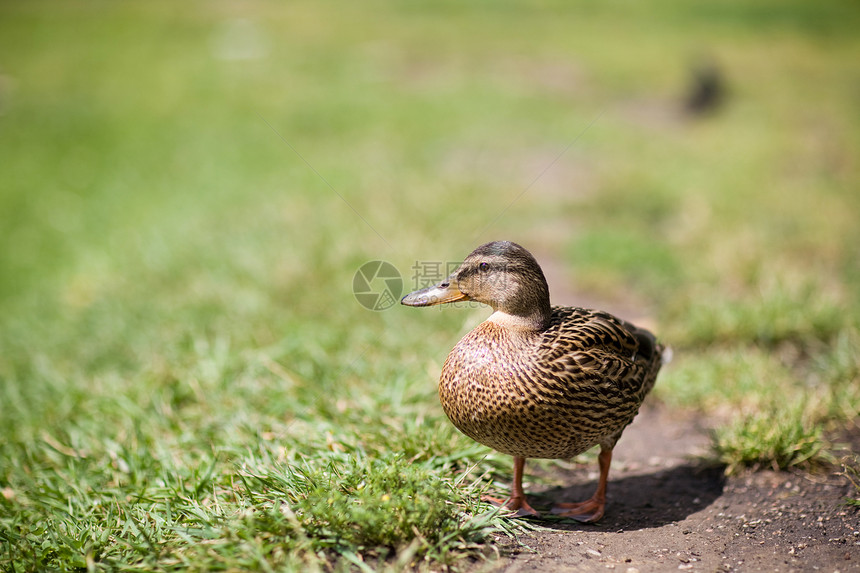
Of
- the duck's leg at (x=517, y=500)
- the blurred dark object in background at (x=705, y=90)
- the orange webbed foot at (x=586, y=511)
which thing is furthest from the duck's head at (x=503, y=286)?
the blurred dark object in background at (x=705, y=90)

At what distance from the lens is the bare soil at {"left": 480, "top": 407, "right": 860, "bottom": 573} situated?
249cm

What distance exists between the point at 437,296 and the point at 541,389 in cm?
57

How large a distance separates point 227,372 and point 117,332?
4.67 ft

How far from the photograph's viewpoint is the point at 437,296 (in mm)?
2857

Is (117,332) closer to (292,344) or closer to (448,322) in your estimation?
(292,344)

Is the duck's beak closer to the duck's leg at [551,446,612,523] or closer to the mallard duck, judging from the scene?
the mallard duck

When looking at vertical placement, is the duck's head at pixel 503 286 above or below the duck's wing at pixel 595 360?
above

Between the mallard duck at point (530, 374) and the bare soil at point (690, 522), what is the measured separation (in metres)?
0.21

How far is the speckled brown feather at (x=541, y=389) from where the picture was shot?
2.60 meters

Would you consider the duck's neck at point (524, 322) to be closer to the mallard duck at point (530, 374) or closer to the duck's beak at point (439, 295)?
the mallard duck at point (530, 374)

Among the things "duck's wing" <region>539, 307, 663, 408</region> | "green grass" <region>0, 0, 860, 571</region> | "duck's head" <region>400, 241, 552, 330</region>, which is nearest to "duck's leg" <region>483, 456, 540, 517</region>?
"green grass" <region>0, 0, 860, 571</region>

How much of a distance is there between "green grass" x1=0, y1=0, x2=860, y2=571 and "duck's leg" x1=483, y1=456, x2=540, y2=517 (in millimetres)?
132

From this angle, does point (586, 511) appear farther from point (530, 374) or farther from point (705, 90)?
point (705, 90)

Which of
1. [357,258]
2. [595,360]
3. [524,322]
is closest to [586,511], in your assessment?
[595,360]
